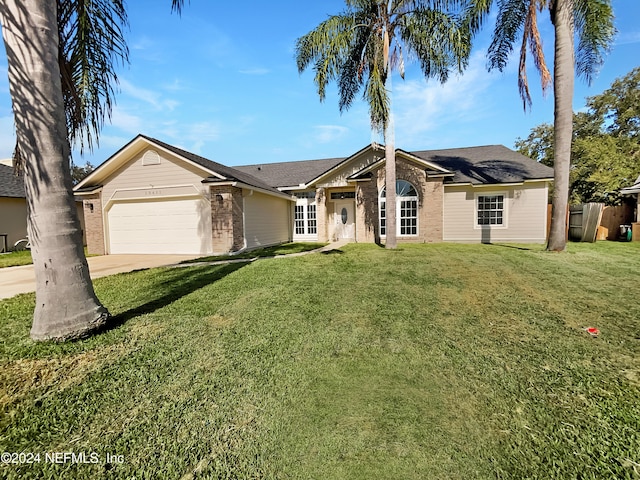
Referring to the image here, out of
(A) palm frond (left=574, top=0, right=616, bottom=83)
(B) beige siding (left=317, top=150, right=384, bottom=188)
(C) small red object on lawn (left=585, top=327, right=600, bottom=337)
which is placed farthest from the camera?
(B) beige siding (left=317, top=150, right=384, bottom=188)

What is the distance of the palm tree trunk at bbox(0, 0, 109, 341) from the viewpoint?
349 centimetres

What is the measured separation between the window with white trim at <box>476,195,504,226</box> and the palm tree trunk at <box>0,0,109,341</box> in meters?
15.6

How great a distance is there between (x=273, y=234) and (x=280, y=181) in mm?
4257

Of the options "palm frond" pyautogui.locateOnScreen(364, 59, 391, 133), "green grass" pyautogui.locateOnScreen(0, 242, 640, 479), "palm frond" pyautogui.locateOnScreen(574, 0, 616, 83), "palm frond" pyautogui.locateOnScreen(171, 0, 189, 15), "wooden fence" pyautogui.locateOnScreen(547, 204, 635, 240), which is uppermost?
"palm frond" pyautogui.locateOnScreen(574, 0, 616, 83)

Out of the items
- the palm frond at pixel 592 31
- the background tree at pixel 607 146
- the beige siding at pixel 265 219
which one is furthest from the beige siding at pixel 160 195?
the background tree at pixel 607 146

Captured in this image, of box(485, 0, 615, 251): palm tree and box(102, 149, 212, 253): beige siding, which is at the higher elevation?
box(485, 0, 615, 251): palm tree

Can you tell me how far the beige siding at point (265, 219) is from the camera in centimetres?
1358

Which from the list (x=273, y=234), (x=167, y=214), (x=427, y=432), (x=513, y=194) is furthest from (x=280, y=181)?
(x=427, y=432)

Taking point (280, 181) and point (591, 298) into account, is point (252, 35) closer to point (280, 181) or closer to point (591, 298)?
point (280, 181)

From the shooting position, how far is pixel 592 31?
990 centimetres

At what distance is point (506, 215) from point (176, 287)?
14639 mm

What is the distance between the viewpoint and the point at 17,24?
Answer: 3.46 m

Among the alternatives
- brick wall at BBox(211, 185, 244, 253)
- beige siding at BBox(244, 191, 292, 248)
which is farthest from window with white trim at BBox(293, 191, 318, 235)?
brick wall at BBox(211, 185, 244, 253)

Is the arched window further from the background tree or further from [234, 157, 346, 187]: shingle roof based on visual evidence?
the background tree
